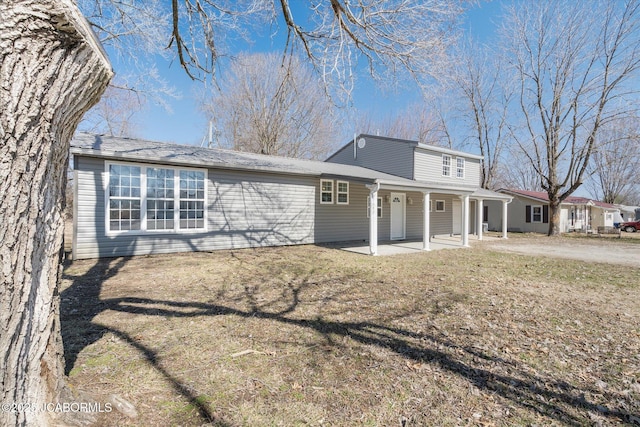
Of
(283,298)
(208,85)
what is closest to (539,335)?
(283,298)

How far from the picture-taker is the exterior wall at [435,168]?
1532 centimetres

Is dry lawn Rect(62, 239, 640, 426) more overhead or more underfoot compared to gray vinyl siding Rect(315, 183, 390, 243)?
more underfoot

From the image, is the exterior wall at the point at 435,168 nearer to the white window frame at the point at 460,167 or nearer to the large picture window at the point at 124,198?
the white window frame at the point at 460,167

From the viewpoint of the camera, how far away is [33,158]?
1.65 meters

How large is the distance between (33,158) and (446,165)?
57.6 feet

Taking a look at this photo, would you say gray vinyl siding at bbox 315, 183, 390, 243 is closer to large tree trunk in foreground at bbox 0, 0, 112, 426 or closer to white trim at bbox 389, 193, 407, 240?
white trim at bbox 389, 193, 407, 240

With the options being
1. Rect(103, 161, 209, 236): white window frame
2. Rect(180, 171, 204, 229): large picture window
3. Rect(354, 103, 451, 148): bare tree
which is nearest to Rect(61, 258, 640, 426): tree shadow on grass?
Rect(103, 161, 209, 236): white window frame

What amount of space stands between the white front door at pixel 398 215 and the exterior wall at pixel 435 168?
4.33 ft

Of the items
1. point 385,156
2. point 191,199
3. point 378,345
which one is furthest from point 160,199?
point 385,156

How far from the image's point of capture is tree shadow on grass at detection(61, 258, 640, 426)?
2.57 m

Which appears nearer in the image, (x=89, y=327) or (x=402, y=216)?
(x=89, y=327)

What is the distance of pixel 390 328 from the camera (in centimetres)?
404

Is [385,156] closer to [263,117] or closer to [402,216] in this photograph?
[402,216]

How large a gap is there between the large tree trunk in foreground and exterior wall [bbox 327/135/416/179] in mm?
14597
